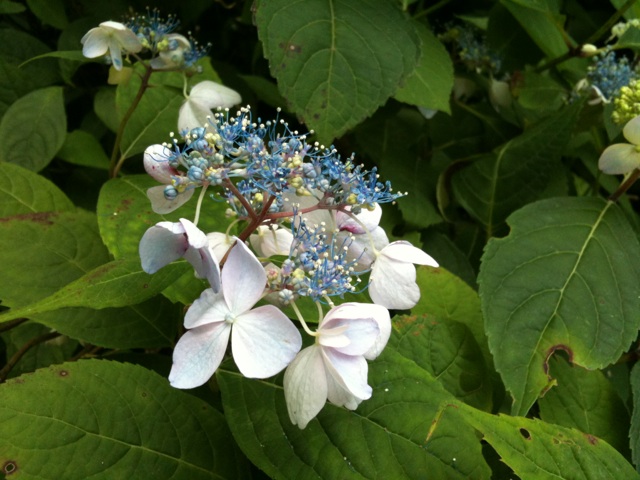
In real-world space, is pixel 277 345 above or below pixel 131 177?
above

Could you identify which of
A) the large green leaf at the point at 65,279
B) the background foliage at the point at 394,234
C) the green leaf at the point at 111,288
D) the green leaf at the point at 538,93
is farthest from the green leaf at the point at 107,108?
the green leaf at the point at 538,93

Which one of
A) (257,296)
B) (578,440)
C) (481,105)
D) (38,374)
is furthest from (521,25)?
(38,374)

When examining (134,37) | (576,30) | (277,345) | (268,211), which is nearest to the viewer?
(277,345)

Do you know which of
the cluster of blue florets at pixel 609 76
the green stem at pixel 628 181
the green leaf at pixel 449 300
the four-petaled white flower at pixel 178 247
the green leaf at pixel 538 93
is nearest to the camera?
the four-petaled white flower at pixel 178 247

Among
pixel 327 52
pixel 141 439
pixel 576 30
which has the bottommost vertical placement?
pixel 141 439

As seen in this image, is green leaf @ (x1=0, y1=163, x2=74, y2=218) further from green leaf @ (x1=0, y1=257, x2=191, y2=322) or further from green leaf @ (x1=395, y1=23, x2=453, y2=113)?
green leaf @ (x1=395, y1=23, x2=453, y2=113)

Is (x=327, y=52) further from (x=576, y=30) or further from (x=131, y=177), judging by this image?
(x=576, y=30)

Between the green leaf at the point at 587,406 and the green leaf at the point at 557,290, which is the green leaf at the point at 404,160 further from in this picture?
the green leaf at the point at 587,406
